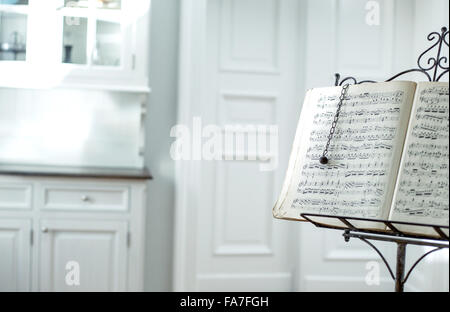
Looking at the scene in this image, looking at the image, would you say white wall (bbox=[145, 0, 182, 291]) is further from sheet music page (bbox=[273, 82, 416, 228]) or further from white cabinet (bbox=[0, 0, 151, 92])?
sheet music page (bbox=[273, 82, 416, 228])

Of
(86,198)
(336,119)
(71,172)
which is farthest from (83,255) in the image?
(336,119)

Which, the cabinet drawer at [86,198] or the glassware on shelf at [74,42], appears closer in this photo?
the cabinet drawer at [86,198]

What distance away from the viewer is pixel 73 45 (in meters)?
2.81

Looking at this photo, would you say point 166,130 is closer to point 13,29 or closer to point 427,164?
point 13,29

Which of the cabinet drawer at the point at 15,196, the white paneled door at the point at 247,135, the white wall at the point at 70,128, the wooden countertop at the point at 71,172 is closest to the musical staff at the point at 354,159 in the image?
the wooden countertop at the point at 71,172

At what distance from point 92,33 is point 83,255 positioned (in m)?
1.03

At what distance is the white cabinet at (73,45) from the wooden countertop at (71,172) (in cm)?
38

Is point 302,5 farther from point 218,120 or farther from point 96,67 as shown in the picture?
point 96,67

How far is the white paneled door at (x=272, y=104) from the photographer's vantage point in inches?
130

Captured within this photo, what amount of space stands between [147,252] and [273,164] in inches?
33.6

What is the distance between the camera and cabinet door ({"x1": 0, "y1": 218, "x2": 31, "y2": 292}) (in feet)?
8.38

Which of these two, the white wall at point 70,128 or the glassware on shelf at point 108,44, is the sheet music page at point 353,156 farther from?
the white wall at point 70,128
